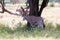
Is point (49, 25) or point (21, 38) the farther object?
point (49, 25)

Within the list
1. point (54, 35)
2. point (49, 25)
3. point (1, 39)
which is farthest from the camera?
point (49, 25)

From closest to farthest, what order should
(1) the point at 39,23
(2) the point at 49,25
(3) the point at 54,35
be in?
(3) the point at 54,35
(1) the point at 39,23
(2) the point at 49,25

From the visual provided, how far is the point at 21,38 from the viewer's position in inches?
370

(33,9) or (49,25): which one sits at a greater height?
(33,9)

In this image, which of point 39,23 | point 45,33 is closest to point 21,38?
point 45,33

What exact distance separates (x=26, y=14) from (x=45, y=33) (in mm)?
3615

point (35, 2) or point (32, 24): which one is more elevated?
point (35, 2)

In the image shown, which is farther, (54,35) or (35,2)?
(35,2)

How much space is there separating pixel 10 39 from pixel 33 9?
15.5 ft

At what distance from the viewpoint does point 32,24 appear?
12641mm

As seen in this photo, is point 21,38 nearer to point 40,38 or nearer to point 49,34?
point 40,38

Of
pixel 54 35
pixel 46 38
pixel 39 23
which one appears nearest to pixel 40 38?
pixel 46 38

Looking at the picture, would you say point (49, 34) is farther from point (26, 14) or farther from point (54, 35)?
point (26, 14)

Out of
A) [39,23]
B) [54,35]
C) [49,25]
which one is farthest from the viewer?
[49,25]
